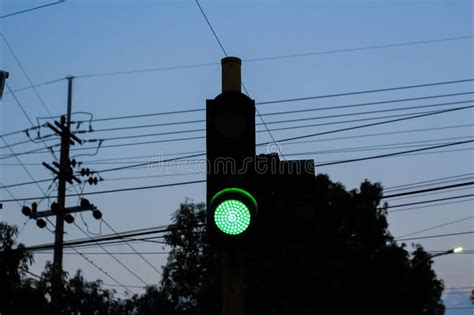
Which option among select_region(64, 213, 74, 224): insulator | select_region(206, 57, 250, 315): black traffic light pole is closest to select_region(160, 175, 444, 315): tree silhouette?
select_region(64, 213, 74, 224): insulator

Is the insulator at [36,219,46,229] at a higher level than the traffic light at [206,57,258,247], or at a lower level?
higher

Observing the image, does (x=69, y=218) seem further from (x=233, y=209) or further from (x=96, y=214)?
(x=233, y=209)

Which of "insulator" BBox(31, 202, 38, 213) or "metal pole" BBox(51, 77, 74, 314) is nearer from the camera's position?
→ "metal pole" BBox(51, 77, 74, 314)

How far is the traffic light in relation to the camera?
11.9ft

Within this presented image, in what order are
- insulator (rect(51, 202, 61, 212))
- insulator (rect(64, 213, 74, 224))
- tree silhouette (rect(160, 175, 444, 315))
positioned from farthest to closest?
1. tree silhouette (rect(160, 175, 444, 315))
2. insulator (rect(64, 213, 74, 224))
3. insulator (rect(51, 202, 61, 212))

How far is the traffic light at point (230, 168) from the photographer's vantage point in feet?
11.9

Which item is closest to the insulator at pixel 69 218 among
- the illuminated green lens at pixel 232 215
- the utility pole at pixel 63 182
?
the utility pole at pixel 63 182

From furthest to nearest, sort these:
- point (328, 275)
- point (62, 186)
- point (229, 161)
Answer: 1. point (328, 275)
2. point (62, 186)
3. point (229, 161)

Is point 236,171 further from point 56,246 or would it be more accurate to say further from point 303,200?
point 56,246

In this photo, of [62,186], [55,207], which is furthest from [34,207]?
[55,207]

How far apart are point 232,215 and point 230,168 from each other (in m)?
0.28

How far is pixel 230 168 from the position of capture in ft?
12.4

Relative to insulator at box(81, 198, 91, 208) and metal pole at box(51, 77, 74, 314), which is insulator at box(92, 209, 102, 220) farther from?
metal pole at box(51, 77, 74, 314)

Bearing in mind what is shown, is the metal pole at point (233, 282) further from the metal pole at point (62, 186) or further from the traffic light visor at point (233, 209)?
the metal pole at point (62, 186)
